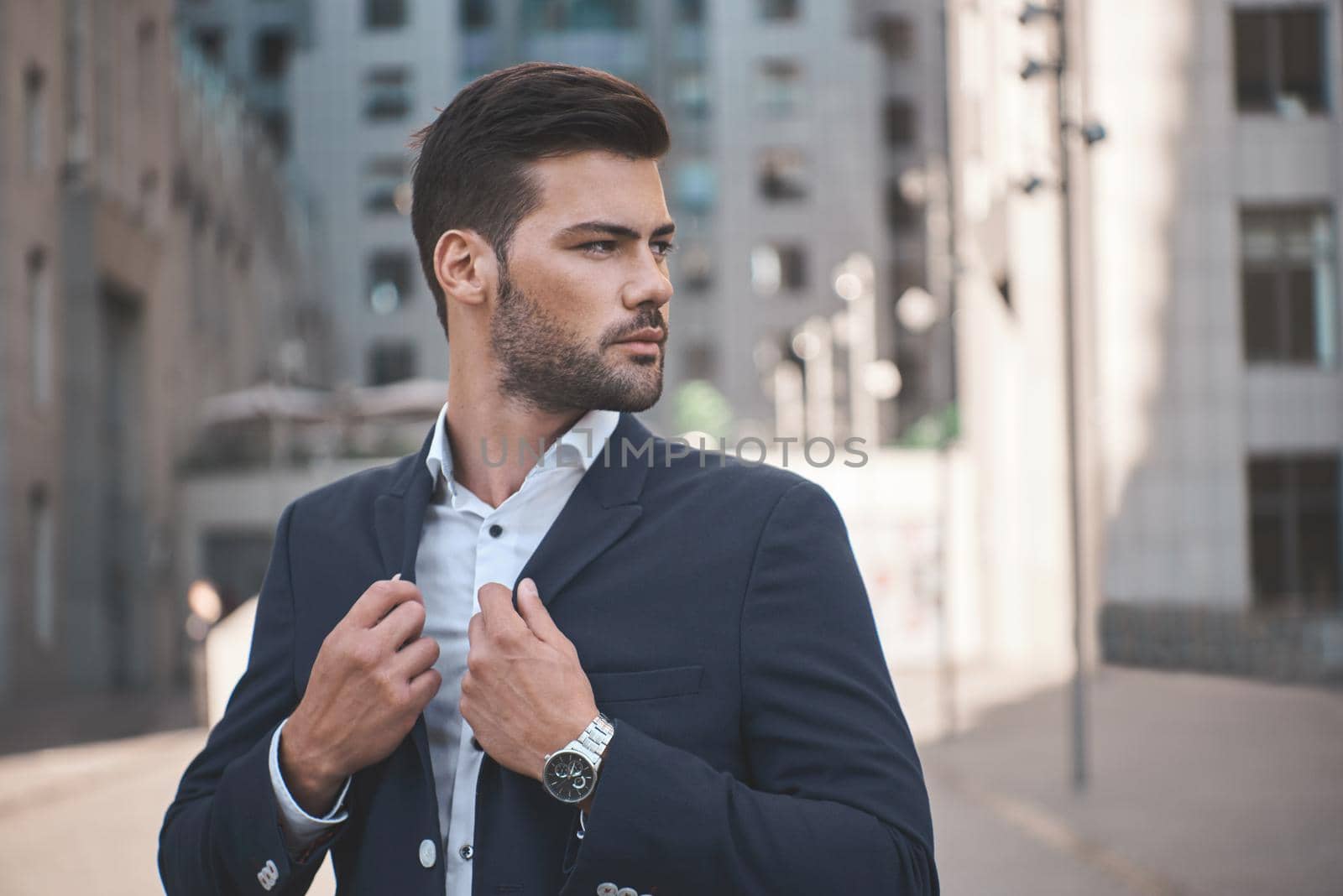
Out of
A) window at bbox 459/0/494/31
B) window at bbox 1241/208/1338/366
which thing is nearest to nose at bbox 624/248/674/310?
window at bbox 1241/208/1338/366

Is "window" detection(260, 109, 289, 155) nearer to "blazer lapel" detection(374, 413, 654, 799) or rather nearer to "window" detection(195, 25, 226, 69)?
"window" detection(195, 25, 226, 69)

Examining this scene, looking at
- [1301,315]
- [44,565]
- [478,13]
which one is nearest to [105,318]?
[44,565]

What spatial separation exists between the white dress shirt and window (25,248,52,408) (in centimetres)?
2885

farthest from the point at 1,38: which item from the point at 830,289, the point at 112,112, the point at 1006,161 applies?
the point at 830,289

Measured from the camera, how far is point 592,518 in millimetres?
2465

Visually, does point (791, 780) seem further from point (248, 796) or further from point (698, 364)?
point (698, 364)

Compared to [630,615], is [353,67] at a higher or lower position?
higher

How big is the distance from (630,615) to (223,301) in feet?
154

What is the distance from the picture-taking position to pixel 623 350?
251cm

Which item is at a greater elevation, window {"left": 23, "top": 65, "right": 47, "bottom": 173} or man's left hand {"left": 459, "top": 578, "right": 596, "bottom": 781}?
window {"left": 23, "top": 65, "right": 47, "bottom": 173}

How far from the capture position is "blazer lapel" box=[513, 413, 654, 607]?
2.40 m

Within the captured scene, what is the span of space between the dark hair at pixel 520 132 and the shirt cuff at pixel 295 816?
0.89m

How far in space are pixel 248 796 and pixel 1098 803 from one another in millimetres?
11916

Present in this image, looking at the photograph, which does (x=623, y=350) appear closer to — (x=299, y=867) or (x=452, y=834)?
(x=452, y=834)
